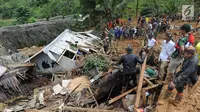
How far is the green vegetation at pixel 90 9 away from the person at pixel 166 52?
49.8 ft

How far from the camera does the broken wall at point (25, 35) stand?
19.4 meters

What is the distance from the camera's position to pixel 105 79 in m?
10.0

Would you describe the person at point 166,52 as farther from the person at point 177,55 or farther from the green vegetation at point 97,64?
the green vegetation at point 97,64

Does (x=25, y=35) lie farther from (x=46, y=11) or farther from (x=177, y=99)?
(x=177, y=99)

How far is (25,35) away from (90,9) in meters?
7.98

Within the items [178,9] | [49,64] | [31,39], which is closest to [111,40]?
[49,64]

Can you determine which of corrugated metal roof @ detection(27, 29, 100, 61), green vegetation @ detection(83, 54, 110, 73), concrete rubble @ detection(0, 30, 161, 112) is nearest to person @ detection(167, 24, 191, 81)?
concrete rubble @ detection(0, 30, 161, 112)

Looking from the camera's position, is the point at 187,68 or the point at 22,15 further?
the point at 22,15

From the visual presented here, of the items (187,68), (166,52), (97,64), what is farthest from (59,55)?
(187,68)

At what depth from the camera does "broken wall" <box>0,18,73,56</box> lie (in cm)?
1942

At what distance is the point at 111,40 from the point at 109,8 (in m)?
5.51

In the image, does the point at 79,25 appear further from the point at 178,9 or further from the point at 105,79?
the point at 105,79

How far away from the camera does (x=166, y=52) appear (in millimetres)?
8055

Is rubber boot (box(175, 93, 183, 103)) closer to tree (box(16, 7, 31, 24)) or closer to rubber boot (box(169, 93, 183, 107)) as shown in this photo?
rubber boot (box(169, 93, 183, 107))
